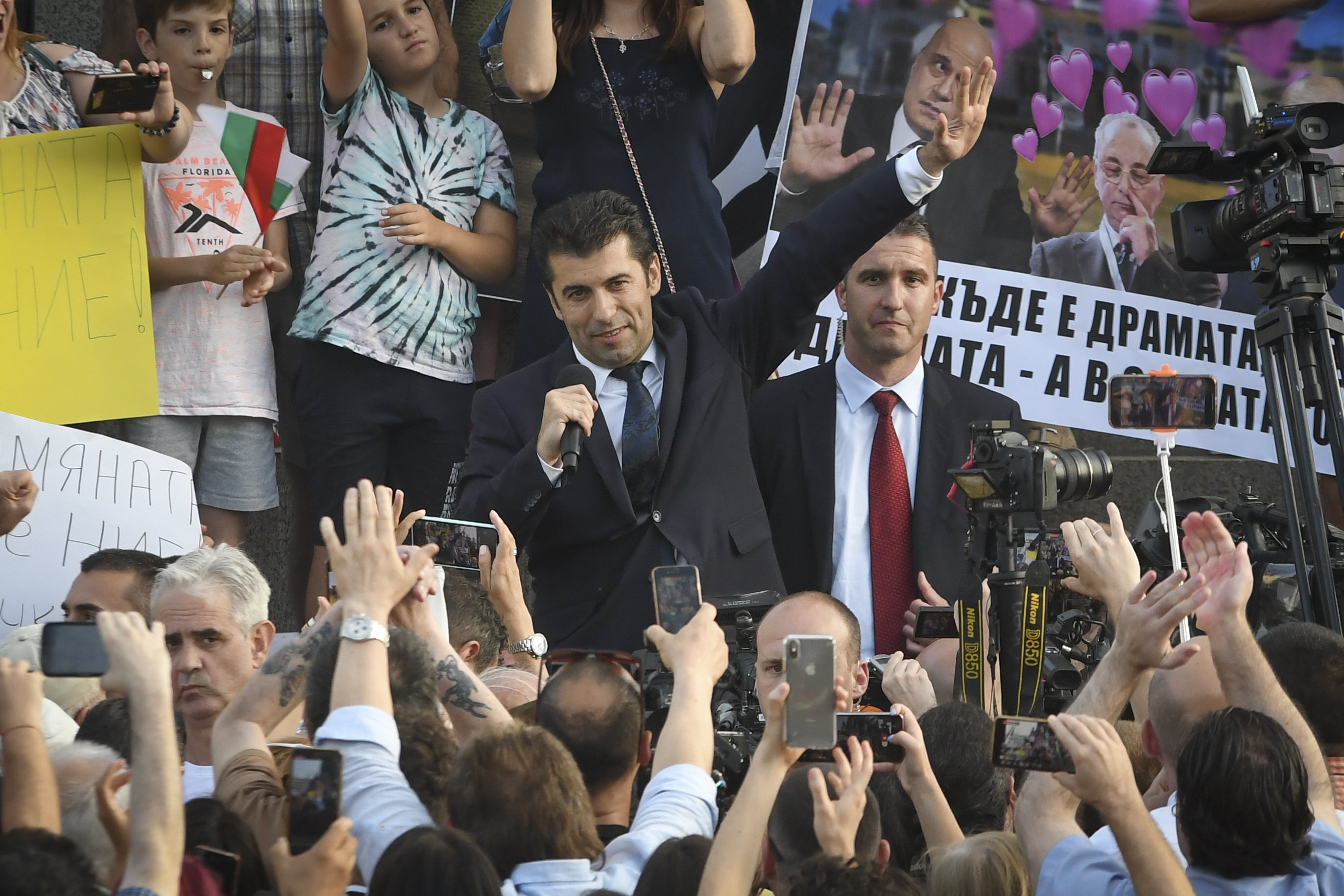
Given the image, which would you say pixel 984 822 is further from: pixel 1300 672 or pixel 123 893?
pixel 123 893

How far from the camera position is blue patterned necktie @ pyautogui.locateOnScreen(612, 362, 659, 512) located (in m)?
4.70

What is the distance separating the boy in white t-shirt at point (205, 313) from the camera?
5.34 m

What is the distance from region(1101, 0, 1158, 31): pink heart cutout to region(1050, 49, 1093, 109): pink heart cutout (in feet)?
0.49

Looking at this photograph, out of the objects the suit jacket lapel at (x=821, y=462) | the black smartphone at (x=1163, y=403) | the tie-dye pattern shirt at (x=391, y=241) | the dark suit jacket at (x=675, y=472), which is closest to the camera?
the black smartphone at (x=1163, y=403)

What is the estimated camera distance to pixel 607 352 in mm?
4727

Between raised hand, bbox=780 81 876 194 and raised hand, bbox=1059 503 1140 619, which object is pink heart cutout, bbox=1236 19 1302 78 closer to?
raised hand, bbox=780 81 876 194

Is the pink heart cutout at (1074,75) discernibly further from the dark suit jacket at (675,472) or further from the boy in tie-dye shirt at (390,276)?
the boy in tie-dye shirt at (390,276)

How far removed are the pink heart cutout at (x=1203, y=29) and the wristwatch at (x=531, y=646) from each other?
154 inches

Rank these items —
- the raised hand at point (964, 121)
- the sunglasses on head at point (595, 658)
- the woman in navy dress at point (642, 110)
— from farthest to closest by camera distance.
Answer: the woman in navy dress at point (642, 110) → the raised hand at point (964, 121) → the sunglasses on head at point (595, 658)

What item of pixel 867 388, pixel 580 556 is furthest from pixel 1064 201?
pixel 580 556

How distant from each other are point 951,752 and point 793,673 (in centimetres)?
73

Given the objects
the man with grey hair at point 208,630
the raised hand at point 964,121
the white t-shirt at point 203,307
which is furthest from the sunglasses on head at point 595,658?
the white t-shirt at point 203,307

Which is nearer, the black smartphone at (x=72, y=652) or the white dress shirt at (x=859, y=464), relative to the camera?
the black smartphone at (x=72, y=652)

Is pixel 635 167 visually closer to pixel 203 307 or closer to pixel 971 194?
pixel 203 307
